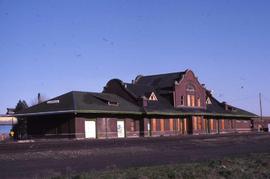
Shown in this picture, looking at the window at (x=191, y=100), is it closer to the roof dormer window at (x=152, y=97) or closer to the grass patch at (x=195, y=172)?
the roof dormer window at (x=152, y=97)

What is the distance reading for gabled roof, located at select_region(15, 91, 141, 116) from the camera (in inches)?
2024

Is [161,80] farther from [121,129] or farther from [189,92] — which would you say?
[121,129]

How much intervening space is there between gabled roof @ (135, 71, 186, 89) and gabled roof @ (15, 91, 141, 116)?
42.3ft

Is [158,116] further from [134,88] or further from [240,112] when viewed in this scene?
[240,112]

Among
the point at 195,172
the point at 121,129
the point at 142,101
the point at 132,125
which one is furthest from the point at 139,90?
the point at 195,172

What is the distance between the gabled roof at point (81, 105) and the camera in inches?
2024

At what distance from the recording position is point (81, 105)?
51.9 meters

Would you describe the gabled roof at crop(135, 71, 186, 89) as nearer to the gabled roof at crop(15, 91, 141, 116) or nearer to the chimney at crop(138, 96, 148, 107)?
the chimney at crop(138, 96, 148, 107)

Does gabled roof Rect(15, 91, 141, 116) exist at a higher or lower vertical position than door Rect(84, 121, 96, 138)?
higher

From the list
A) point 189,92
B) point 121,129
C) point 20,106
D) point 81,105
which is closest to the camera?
point 81,105

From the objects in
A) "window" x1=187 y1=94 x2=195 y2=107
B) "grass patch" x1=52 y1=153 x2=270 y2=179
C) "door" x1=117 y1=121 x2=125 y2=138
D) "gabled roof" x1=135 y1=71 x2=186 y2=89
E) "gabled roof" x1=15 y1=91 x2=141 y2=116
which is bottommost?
"grass patch" x1=52 y1=153 x2=270 y2=179

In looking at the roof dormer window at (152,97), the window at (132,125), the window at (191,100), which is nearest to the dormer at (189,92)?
the window at (191,100)

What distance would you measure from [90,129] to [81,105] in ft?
9.73

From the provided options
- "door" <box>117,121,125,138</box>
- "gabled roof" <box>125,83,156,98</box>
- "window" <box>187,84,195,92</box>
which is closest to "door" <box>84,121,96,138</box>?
"door" <box>117,121,125,138</box>
